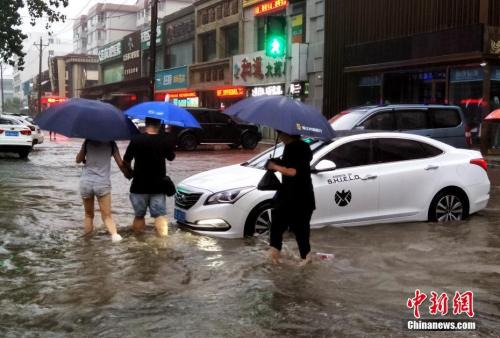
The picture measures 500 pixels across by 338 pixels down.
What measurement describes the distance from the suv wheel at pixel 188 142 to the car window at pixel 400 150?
55.5ft

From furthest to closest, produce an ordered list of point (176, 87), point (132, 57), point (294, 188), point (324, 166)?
point (132, 57) < point (176, 87) < point (324, 166) < point (294, 188)

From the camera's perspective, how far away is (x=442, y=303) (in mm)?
4898

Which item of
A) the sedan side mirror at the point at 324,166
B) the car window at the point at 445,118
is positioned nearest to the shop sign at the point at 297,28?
the car window at the point at 445,118

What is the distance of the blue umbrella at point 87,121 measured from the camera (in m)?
6.70

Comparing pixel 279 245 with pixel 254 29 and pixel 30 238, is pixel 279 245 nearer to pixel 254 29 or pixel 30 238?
pixel 30 238

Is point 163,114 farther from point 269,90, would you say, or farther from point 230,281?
point 269,90

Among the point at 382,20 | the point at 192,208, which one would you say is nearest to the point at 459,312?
the point at 192,208

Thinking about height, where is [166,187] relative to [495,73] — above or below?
below

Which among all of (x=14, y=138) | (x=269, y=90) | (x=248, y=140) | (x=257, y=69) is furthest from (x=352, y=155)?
(x=257, y=69)

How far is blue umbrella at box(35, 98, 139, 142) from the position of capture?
22.0ft

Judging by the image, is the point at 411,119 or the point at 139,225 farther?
the point at 411,119

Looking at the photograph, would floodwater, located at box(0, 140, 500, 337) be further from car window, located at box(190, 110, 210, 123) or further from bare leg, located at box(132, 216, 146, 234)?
car window, located at box(190, 110, 210, 123)

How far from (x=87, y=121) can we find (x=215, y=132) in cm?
1875

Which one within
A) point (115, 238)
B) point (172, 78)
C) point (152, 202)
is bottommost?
point (115, 238)
